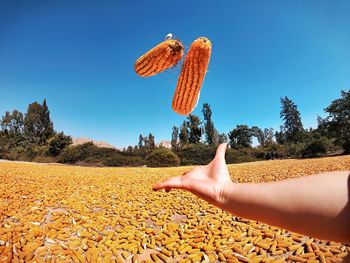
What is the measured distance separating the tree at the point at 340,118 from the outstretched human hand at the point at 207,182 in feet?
95.7

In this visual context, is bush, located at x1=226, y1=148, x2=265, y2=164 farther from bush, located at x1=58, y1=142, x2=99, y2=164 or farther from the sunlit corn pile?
the sunlit corn pile

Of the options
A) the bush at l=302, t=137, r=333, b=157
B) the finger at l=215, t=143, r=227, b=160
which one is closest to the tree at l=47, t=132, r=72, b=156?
the bush at l=302, t=137, r=333, b=157

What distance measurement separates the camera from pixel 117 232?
4.12 metres

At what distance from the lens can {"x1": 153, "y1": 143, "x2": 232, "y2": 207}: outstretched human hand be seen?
146cm

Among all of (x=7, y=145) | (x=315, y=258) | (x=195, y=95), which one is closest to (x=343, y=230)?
(x=195, y=95)

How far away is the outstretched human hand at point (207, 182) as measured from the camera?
146cm

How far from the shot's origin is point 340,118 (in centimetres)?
2819

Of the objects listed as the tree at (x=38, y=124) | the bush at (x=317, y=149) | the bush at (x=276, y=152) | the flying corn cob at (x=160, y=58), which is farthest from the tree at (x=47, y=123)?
the flying corn cob at (x=160, y=58)

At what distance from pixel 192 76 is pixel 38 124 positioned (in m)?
50.9

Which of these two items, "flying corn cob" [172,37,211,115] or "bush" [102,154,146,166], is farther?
"bush" [102,154,146,166]

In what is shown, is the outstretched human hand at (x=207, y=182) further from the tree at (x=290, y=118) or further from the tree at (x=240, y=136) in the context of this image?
the tree at (x=290, y=118)

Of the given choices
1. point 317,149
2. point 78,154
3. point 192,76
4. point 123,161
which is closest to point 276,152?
point 317,149

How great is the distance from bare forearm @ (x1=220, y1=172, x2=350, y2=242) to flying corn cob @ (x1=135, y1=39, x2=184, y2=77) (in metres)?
1.16

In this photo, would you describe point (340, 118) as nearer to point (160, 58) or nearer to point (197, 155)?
point (197, 155)
